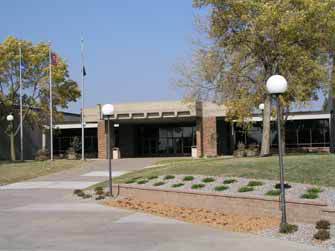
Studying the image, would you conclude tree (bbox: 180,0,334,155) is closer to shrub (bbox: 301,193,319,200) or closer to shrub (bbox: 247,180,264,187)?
shrub (bbox: 247,180,264,187)

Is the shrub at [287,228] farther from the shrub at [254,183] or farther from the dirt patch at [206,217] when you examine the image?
the shrub at [254,183]

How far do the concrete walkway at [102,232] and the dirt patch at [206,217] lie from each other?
0.51 meters

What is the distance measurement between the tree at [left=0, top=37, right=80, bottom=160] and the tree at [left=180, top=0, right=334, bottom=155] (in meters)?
20.5

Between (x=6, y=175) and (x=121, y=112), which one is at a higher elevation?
(x=121, y=112)

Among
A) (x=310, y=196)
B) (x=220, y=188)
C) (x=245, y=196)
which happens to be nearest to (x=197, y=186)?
(x=220, y=188)

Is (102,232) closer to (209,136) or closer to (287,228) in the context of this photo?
(287,228)

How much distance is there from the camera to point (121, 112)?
141ft

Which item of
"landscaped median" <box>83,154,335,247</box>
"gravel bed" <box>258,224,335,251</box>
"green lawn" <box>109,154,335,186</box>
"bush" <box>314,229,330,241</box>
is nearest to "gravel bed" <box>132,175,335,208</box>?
"landscaped median" <box>83,154,335,247</box>

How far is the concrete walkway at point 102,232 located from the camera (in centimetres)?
934

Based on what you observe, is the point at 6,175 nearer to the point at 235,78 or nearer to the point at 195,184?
the point at 235,78

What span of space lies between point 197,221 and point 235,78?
1406cm

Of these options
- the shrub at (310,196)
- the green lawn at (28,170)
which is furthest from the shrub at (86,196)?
the green lawn at (28,170)

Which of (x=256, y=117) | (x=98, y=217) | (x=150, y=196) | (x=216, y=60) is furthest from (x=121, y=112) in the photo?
(x=98, y=217)

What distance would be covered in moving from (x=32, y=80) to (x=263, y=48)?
25413 mm
